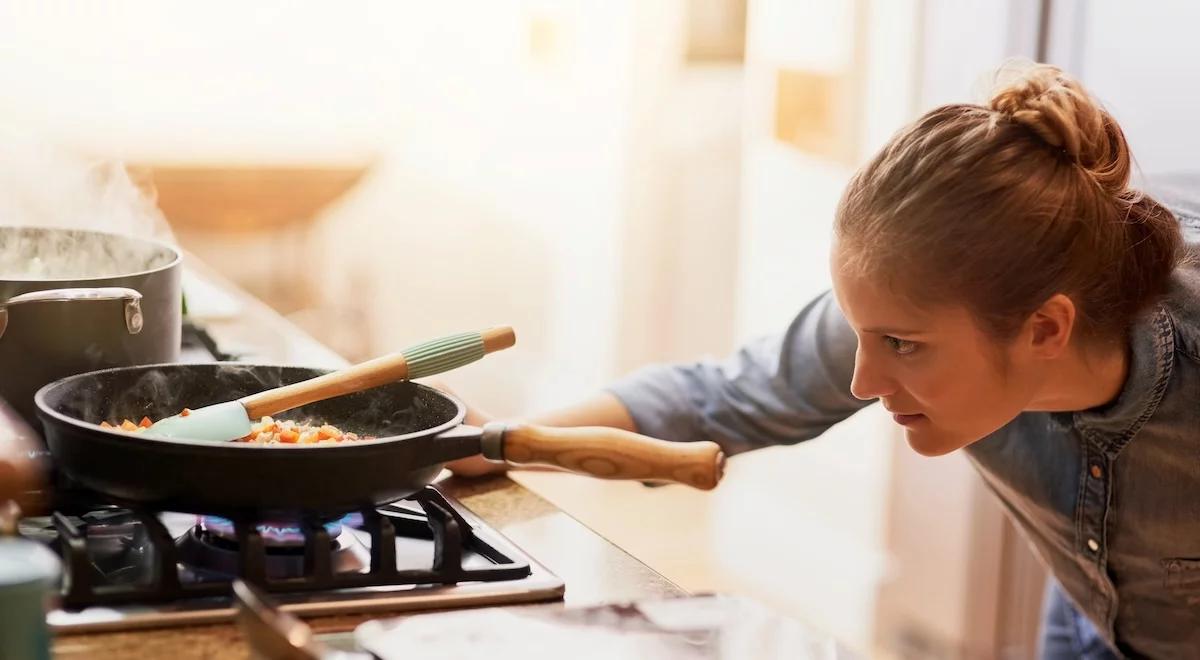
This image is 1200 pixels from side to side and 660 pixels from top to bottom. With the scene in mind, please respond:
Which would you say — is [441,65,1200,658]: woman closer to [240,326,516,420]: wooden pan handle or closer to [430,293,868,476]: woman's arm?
[430,293,868,476]: woman's arm

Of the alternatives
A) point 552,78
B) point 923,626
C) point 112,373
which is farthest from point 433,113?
point 112,373

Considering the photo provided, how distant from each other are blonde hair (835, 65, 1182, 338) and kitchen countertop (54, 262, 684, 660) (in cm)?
38

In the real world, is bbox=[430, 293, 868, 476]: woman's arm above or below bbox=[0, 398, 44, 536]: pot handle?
below

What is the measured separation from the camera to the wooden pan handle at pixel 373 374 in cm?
100

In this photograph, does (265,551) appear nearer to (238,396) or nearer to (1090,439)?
(238,396)

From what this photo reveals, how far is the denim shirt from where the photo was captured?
133 cm

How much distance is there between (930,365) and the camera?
124 centimetres

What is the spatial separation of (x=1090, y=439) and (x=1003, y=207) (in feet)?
1.17

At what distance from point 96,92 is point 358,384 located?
132 inches

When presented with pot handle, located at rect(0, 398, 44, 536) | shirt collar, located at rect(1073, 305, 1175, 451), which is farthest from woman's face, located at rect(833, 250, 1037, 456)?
→ pot handle, located at rect(0, 398, 44, 536)

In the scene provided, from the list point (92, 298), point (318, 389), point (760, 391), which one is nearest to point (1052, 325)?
point (760, 391)

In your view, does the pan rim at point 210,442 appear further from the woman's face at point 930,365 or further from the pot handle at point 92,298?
the woman's face at point 930,365

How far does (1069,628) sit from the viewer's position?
1.69m

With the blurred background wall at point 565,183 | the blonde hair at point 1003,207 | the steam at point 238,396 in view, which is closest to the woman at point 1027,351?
the blonde hair at point 1003,207
